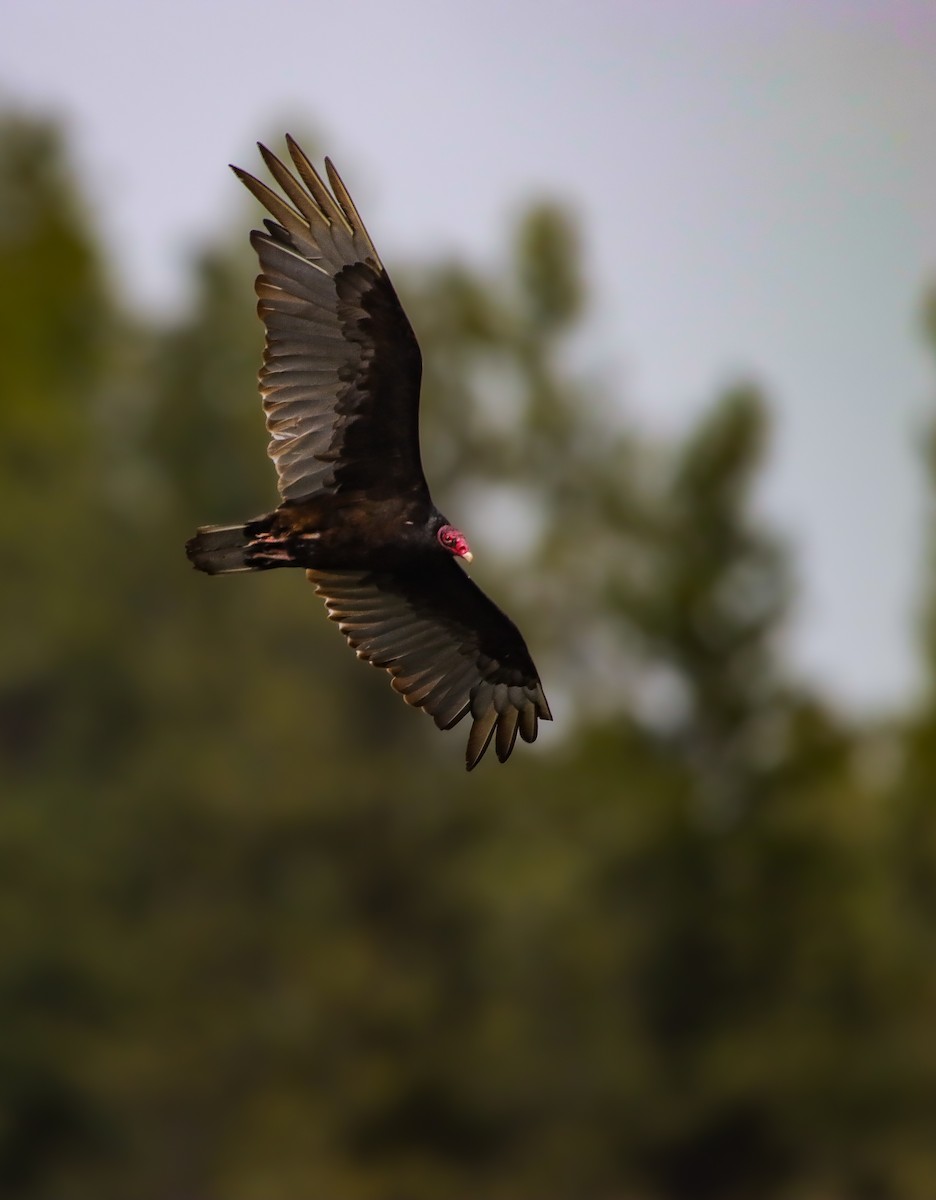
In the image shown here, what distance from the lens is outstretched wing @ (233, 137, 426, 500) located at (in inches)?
388

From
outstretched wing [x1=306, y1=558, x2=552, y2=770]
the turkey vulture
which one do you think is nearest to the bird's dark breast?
the turkey vulture

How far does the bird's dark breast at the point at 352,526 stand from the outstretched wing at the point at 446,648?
0.70 metres

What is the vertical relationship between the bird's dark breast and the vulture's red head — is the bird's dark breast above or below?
below

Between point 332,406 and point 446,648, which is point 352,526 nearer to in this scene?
point 332,406

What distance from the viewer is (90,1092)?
25734 mm

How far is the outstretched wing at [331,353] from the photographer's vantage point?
9.85 metres

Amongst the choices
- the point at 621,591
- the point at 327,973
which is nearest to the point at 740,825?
the point at 621,591

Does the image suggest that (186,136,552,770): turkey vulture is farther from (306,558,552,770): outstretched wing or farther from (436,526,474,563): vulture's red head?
(306,558,552,770): outstretched wing

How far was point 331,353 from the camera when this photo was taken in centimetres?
996

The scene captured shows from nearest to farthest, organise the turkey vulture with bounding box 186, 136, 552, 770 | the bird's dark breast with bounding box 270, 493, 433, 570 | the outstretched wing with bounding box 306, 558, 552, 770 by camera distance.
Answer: the turkey vulture with bounding box 186, 136, 552, 770 < the bird's dark breast with bounding box 270, 493, 433, 570 < the outstretched wing with bounding box 306, 558, 552, 770

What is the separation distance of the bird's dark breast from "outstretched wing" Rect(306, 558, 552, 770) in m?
0.70

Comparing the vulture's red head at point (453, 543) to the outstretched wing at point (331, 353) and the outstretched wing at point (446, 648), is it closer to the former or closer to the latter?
the outstretched wing at point (331, 353)

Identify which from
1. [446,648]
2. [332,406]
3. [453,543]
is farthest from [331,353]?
[446,648]

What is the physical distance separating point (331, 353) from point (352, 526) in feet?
2.29
